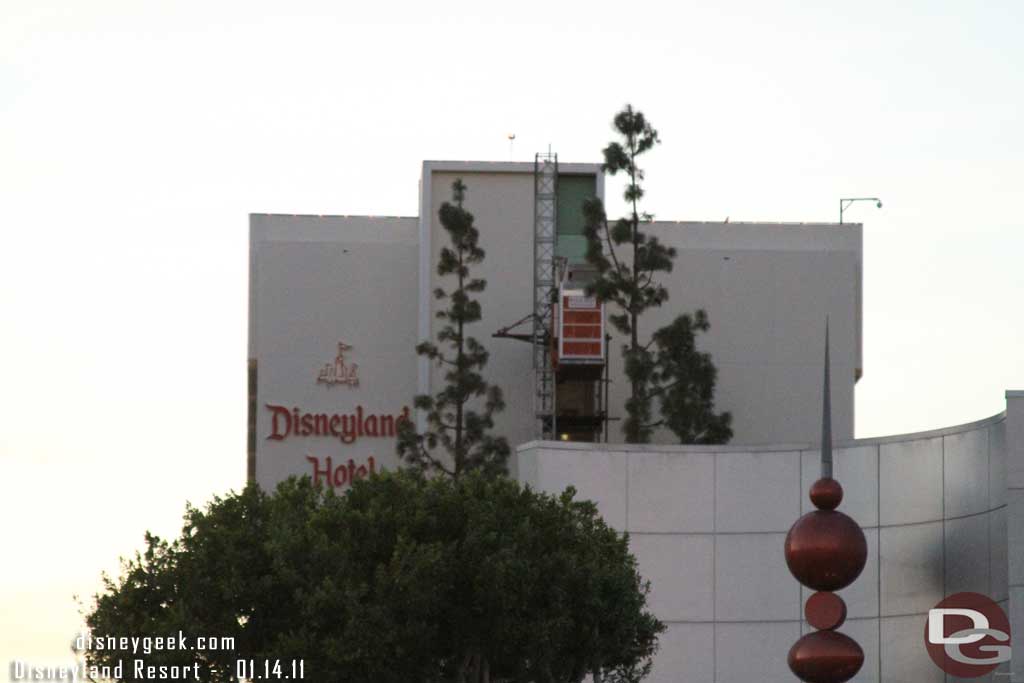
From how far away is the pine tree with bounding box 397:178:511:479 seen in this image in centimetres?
7650

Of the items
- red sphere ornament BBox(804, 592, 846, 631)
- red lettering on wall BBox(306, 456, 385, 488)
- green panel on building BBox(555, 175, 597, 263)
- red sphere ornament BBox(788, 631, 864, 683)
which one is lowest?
red sphere ornament BBox(788, 631, 864, 683)

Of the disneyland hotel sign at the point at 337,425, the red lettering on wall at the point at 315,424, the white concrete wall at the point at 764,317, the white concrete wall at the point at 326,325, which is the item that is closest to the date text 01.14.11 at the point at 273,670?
the disneyland hotel sign at the point at 337,425

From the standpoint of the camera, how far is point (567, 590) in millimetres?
42344

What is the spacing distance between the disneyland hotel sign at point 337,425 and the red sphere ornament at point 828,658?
55.7m

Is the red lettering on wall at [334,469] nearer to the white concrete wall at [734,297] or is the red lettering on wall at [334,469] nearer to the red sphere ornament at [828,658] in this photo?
the white concrete wall at [734,297]

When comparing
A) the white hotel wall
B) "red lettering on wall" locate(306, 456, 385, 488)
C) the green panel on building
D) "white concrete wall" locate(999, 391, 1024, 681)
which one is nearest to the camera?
"white concrete wall" locate(999, 391, 1024, 681)

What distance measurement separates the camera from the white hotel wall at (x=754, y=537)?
5100cm

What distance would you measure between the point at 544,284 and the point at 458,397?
8317 millimetres

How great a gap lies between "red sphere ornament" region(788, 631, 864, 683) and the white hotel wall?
24.5 metres

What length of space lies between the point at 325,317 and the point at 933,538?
3839 cm

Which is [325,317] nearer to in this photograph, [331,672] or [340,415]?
[340,415]

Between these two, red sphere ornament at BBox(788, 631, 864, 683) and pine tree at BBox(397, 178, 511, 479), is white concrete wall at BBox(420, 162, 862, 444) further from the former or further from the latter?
red sphere ornament at BBox(788, 631, 864, 683)

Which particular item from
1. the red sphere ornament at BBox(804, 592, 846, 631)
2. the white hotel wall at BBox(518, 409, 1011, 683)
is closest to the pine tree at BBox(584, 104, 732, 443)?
the white hotel wall at BBox(518, 409, 1011, 683)

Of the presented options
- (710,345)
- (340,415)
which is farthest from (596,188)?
(340,415)
